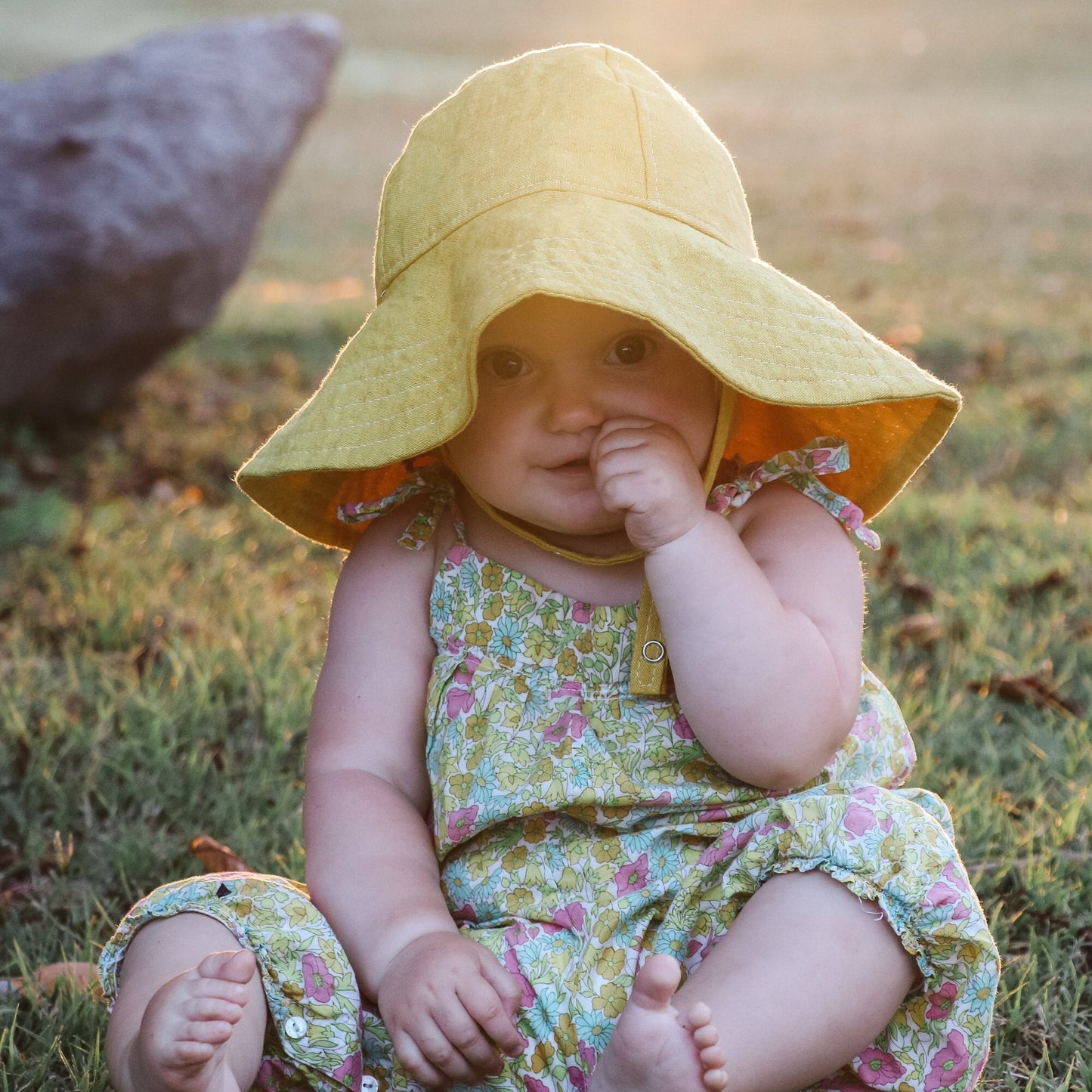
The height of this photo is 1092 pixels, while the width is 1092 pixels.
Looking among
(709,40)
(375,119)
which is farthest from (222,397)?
(709,40)

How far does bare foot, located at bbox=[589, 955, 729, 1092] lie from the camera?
155 cm

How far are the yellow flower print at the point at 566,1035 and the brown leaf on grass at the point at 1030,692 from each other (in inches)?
61.8

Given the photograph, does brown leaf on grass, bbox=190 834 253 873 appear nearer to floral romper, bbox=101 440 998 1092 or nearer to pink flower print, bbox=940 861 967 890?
floral romper, bbox=101 440 998 1092

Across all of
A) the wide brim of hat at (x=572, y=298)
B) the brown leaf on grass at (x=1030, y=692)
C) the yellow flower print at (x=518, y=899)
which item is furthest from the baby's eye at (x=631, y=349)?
the brown leaf on grass at (x=1030, y=692)

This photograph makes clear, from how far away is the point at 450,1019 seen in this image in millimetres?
1688

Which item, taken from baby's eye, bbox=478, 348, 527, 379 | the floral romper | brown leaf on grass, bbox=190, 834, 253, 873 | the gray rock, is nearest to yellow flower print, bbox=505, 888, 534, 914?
the floral romper

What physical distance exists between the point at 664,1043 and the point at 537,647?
0.72 meters

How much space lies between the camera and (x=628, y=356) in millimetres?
1938

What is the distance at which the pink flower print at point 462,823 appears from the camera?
2.01 meters

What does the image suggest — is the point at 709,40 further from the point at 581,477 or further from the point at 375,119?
the point at 581,477

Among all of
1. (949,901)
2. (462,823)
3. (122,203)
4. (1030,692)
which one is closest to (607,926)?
(462,823)

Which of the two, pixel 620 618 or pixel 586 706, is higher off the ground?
pixel 620 618

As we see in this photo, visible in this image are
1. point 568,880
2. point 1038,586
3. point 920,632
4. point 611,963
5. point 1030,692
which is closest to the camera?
point 611,963

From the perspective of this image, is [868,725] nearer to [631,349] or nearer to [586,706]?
[586,706]
